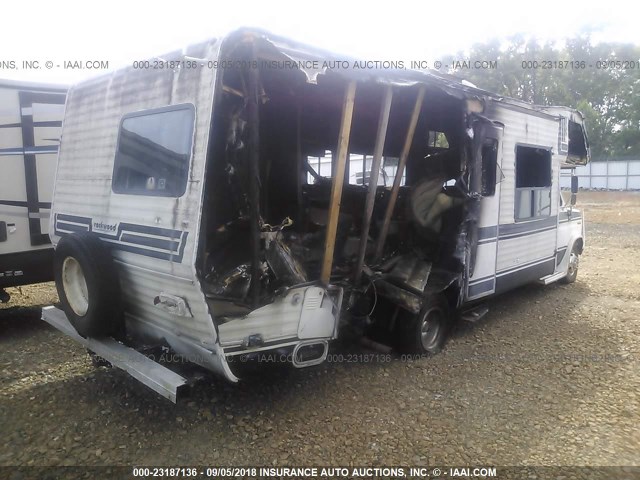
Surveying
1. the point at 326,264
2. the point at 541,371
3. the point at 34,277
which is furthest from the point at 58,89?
the point at 541,371

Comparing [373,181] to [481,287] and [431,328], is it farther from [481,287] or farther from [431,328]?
[481,287]

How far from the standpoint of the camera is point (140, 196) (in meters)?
3.79

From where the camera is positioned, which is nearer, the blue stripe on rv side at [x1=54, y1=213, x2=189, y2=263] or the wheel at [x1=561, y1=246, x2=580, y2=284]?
the blue stripe on rv side at [x1=54, y1=213, x2=189, y2=263]

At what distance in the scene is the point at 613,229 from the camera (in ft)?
50.9

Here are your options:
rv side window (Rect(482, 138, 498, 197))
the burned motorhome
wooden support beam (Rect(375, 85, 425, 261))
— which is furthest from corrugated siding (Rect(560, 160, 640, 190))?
wooden support beam (Rect(375, 85, 425, 261))

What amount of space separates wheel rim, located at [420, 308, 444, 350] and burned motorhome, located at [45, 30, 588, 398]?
2cm

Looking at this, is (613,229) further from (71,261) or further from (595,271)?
(71,261)

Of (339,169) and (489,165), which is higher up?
(489,165)

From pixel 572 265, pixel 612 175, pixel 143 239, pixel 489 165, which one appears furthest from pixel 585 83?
pixel 143 239

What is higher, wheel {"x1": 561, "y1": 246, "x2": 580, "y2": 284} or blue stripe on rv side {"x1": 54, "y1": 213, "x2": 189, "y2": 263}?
blue stripe on rv side {"x1": 54, "y1": 213, "x2": 189, "y2": 263}

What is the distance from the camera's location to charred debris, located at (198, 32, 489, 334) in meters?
3.50

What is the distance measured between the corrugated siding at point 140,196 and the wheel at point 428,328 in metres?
2.13

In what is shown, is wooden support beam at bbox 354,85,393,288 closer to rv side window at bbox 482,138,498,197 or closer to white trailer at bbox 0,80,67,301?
rv side window at bbox 482,138,498,197

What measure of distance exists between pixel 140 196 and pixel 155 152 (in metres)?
0.35
